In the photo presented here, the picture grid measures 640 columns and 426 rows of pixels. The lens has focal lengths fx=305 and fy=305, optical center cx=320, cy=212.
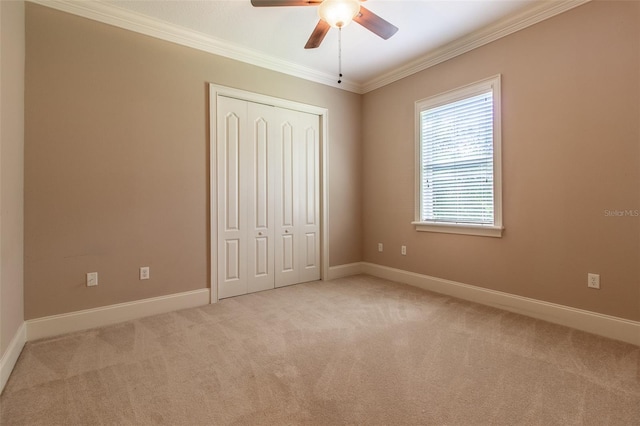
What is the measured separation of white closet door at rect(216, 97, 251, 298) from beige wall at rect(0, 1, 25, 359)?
1664 mm

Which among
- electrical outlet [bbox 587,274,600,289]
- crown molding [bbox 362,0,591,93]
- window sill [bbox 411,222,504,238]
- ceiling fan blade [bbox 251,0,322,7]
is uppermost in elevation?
crown molding [bbox 362,0,591,93]

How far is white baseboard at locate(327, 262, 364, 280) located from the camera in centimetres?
455

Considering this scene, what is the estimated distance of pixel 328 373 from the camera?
2.01 m

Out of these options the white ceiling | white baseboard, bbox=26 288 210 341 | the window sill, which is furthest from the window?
white baseboard, bbox=26 288 210 341

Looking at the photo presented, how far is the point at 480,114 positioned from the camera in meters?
3.39

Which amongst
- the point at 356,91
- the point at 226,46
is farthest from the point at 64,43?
the point at 356,91

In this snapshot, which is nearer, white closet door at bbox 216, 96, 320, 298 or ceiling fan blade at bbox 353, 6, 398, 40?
ceiling fan blade at bbox 353, 6, 398, 40

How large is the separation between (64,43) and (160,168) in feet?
4.26

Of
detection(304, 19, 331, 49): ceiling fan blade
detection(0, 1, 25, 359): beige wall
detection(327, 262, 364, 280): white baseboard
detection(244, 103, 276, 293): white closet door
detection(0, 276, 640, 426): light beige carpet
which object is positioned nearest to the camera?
detection(0, 276, 640, 426): light beige carpet

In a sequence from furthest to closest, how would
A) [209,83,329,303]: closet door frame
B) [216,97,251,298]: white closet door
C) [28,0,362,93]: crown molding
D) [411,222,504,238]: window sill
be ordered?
[216,97,251,298]: white closet door < [209,83,329,303]: closet door frame < [411,222,504,238]: window sill < [28,0,362,93]: crown molding

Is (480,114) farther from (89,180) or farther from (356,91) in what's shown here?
(89,180)

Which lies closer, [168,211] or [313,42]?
[313,42]

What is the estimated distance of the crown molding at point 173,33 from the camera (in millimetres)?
2764

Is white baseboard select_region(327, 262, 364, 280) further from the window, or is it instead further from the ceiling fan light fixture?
the ceiling fan light fixture
